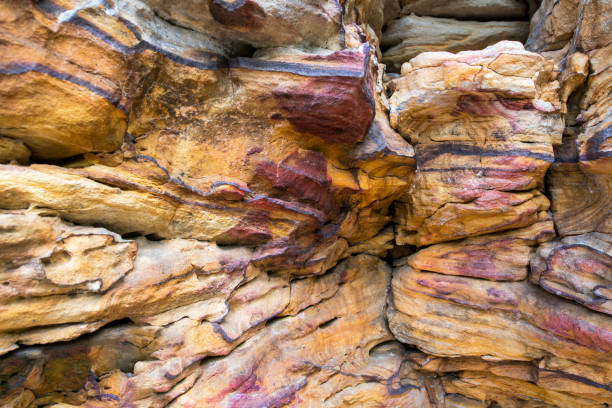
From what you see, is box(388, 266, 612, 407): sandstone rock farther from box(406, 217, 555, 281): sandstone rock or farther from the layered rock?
the layered rock

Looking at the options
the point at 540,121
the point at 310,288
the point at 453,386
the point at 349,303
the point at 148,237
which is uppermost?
the point at 540,121

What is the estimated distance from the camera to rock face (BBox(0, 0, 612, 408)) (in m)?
2.63

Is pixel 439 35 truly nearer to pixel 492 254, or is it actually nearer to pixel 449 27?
pixel 449 27

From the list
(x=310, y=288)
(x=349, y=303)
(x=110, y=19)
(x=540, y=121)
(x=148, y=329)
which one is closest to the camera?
(x=110, y=19)

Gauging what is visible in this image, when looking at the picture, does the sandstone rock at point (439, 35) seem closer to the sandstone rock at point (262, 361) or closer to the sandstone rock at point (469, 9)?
the sandstone rock at point (469, 9)

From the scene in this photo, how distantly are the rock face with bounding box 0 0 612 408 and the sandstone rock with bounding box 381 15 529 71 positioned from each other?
2.28 feet

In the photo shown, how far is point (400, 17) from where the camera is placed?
6.80 metres

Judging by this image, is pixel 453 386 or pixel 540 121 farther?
pixel 453 386

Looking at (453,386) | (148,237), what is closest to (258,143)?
(148,237)

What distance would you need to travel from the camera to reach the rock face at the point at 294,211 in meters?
2.63

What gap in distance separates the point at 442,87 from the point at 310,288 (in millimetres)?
3512

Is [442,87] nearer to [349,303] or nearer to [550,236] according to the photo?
[550,236]

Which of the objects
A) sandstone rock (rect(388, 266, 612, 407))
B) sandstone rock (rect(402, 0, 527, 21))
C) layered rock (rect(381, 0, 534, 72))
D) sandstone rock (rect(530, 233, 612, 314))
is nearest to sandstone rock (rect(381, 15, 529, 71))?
layered rock (rect(381, 0, 534, 72))

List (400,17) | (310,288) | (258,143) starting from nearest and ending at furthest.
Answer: (258,143) → (310,288) → (400,17)
